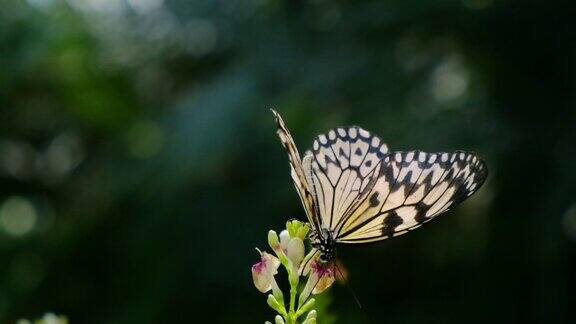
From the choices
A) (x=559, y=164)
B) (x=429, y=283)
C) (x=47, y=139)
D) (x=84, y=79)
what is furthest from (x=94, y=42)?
(x=559, y=164)

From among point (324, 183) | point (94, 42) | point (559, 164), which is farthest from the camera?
point (94, 42)

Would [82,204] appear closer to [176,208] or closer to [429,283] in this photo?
[176,208]

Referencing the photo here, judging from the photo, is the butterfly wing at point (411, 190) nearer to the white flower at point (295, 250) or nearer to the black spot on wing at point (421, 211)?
the black spot on wing at point (421, 211)

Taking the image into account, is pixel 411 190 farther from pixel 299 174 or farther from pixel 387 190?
pixel 299 174

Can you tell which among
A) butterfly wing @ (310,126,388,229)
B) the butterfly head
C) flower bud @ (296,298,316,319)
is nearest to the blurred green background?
butterfly wing @ (310,126,388,229)

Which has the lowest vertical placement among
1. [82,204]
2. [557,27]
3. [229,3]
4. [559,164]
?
[559,164]

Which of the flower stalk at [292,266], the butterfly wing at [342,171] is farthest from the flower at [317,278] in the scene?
the butterfly wing at [342,171]
